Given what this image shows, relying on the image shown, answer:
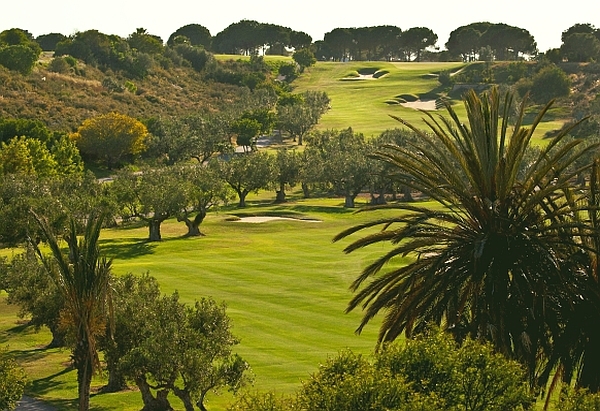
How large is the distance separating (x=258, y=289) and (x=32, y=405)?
2038 centimetres

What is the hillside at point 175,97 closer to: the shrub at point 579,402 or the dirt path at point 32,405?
the dirt path at point 32,405

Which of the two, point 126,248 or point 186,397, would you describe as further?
point 126,248

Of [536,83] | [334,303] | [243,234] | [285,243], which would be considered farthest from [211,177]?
[536,83]

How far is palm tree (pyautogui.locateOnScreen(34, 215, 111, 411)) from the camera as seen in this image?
24922 mm

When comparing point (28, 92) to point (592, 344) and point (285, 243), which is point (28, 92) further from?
point (592, 344)

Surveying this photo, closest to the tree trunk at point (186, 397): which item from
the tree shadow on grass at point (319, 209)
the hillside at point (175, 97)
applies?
the tree shadow on grass at point (319, 209)

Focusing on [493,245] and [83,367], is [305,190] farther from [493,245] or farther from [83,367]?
[493,245]

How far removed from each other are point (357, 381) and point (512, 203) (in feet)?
17.6

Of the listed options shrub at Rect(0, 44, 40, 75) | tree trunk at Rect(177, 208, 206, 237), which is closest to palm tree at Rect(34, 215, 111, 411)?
tree trunk at Rect(177, 208, 206, 237)

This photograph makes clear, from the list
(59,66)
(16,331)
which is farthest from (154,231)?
(59,66)

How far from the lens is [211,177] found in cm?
8194

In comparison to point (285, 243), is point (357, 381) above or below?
above

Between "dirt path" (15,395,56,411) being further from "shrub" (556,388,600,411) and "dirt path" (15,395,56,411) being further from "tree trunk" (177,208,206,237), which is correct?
"tree trunk" (177,208,206,237)

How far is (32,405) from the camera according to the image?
34.0 meters
